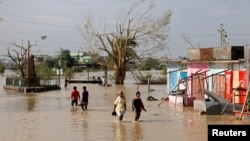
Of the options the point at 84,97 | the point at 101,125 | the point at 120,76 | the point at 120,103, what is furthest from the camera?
the point at 120,76

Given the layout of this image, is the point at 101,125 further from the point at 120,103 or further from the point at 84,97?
the point at 84,97

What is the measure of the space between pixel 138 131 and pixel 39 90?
1282 inches

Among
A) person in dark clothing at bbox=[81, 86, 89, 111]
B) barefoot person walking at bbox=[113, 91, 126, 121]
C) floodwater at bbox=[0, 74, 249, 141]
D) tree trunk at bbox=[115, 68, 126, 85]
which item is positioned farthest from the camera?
tree trunk at bbox=[115, 68, 126, 85]

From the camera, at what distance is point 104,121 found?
73.2ft

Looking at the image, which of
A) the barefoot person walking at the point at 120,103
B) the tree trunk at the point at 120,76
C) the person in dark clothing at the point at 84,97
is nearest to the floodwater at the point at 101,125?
the person in dark clothing at the point at 84,97

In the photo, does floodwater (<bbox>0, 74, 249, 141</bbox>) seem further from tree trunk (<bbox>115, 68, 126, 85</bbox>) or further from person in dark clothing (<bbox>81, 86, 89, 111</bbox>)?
tree trunk (<bbox>115, 68, 126, 85</bbox>)

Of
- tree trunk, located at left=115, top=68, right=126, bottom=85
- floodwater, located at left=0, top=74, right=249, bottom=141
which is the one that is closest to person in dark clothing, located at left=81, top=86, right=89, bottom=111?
floodwater, located at left=0, top=74, right=249, bottom=141

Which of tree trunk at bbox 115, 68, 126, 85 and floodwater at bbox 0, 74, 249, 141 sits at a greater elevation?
tree trunk at bbox 115, 68, 126, 85

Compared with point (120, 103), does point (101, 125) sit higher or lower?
lower

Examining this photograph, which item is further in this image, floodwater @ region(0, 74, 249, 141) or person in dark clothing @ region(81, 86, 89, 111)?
person in dark clothing @ region(81, 86, 89, 111)

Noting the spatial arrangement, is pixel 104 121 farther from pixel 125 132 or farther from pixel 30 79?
pixel 30 79

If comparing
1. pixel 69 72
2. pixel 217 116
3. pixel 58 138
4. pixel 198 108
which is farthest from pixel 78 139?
pixel 69 72

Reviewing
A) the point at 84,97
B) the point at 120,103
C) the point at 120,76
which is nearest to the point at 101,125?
the point at 120,103

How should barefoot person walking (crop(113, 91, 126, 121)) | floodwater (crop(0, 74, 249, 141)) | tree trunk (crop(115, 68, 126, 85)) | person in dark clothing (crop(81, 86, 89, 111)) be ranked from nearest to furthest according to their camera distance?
floodwater (crop(0, 74, 249, 141)) → barefoot person walking (crop(113, 91, 126, 121)) → person in dark clothing (crop(81, 86, 89, 111)) → tree trunk (crop(115, 68, 126, 85))
